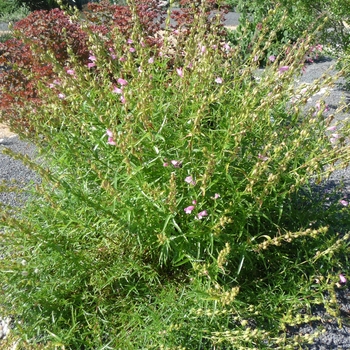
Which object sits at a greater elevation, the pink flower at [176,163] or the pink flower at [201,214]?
the pink flower at [176,163]

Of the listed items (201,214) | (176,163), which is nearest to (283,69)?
(176,163)

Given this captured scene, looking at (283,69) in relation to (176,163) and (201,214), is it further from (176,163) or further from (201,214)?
(201,214)

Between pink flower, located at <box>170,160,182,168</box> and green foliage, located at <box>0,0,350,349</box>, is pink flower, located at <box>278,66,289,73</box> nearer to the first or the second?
green foliage, located at <box>0,0,350,349</box>

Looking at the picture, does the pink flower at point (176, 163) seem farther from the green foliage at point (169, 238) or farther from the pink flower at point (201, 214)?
the pink flower at point (201, 214)

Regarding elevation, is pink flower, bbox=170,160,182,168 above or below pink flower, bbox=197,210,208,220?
above

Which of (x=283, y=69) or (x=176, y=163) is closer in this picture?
(x=176, y=163)

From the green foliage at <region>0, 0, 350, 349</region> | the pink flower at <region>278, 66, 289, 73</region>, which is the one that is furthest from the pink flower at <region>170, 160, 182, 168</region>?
the pink flower at <region>278, 66, 289, 73</region>

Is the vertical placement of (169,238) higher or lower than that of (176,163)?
lower

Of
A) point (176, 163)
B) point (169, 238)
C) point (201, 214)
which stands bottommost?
point (169, 238)

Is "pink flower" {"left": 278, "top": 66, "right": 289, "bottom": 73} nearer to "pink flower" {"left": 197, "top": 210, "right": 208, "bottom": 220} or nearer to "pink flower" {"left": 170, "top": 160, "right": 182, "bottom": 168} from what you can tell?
"pink flower" {"left": 170, "top": 160, "right": 182, "bottom": 168}

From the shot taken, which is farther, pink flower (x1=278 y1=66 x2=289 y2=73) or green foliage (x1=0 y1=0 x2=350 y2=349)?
pink flower (x1=278 y1=66 x2=289 y2=73)

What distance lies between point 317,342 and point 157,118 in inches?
67.1

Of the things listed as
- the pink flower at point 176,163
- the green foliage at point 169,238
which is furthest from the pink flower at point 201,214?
the pink flower at point 176,163


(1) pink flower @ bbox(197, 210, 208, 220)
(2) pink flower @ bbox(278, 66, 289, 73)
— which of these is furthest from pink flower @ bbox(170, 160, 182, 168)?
(2) pink flower @ bbox(278, 66, 289, 73)
